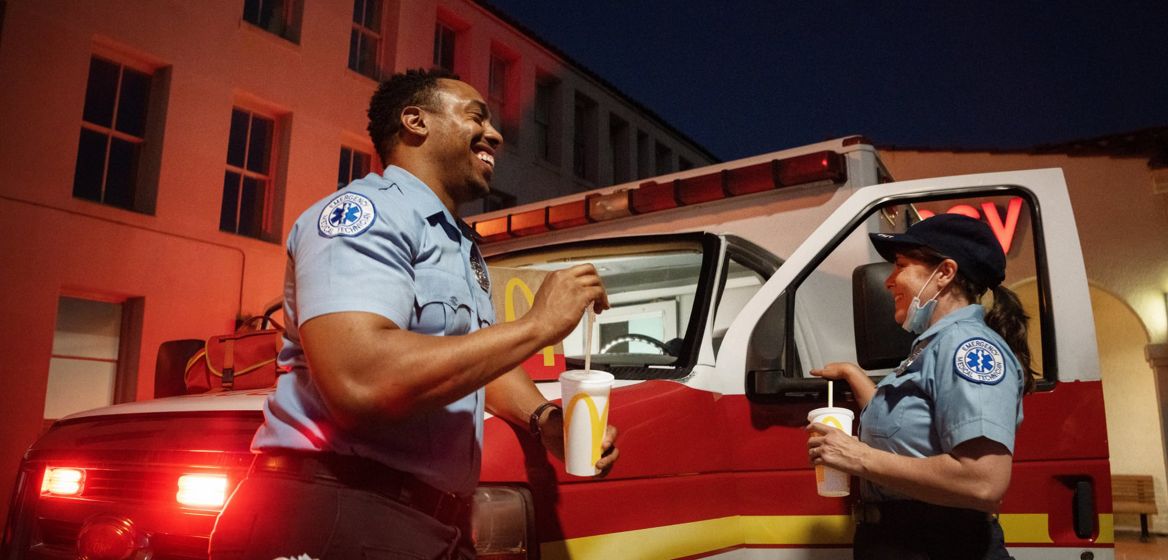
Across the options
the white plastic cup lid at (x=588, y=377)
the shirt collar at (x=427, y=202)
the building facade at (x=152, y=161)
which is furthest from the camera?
the building facade at (x=152, y=161)

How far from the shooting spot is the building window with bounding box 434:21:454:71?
15.2m

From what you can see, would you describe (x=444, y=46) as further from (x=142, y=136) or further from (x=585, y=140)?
(x=142, y=136)

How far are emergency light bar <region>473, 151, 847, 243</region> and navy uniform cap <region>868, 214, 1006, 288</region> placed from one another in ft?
5.36

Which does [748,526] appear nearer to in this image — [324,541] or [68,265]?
[324,541]

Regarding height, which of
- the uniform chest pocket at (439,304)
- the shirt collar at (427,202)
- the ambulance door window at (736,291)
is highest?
the ambulance door window at (736,291)

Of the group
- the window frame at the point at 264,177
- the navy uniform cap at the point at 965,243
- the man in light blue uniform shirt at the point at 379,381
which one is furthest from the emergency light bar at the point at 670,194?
the window frame at the point at 264,177

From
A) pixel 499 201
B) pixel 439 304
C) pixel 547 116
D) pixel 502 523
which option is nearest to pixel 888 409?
pixel 502 523

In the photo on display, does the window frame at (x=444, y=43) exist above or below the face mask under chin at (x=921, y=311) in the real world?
above

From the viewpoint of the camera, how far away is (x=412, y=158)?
1.88 meters

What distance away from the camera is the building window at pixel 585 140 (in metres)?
18.9

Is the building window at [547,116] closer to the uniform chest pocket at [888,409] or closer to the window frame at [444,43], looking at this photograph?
the window frame at [444,43]

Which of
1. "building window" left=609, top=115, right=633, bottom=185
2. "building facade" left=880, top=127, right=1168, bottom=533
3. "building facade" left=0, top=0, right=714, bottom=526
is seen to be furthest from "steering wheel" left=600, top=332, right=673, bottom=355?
"building window" left=609, top=115, right=633, bottom=185

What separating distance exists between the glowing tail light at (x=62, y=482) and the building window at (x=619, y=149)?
710 inches

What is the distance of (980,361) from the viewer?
196 cm
